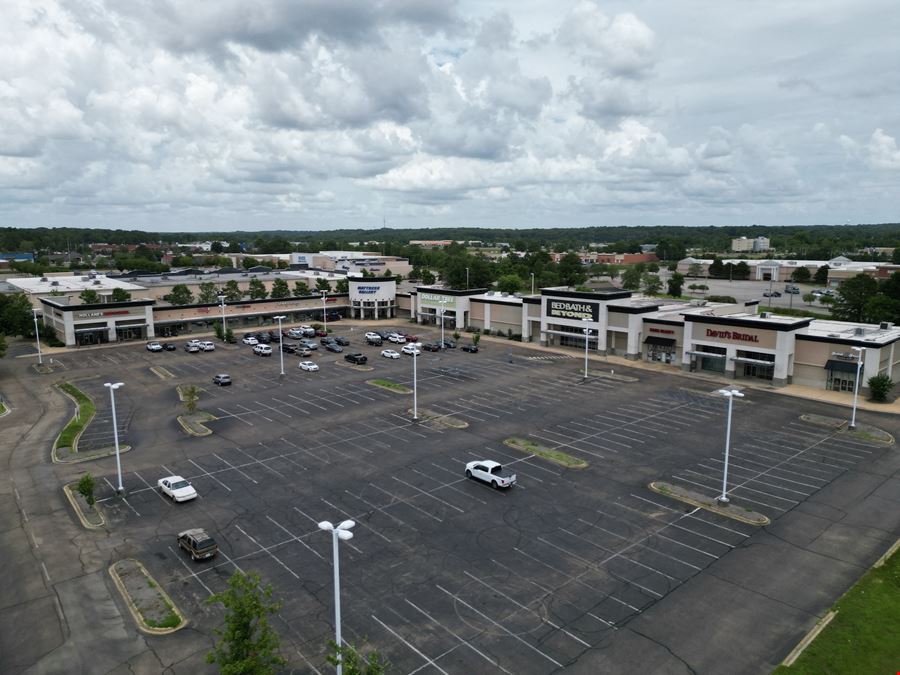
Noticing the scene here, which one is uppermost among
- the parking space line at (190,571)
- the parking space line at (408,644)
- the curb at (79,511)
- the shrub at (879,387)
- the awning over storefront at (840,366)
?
the awning over storefront at (840,366)

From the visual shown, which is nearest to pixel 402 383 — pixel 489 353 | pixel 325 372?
pixel 325 372

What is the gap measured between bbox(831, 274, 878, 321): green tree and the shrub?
1874 inches

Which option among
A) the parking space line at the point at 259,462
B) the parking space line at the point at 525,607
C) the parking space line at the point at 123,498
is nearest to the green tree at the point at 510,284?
the parking space line at the point at 259,462

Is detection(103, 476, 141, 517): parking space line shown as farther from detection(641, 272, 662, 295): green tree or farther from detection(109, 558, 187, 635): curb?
detection(641, 272, 662, 295): green tree

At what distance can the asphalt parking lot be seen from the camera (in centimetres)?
2380

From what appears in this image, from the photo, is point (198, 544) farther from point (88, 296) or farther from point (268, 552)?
point (88, 296)

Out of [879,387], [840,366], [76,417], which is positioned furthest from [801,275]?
[76,417]

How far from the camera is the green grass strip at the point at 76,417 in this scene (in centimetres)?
4688

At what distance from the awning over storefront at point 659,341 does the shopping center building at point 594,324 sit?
0.12 meters

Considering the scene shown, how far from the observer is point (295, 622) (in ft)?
80.3

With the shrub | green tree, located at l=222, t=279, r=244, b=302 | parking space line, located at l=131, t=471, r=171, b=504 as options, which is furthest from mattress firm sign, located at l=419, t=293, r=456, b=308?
parking space line, located at l=131, t=471, r=171, b=504

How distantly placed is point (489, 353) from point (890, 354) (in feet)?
156

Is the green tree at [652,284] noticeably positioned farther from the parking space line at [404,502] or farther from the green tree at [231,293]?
the parking space line at [404,502]

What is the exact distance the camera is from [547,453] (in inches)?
1735
